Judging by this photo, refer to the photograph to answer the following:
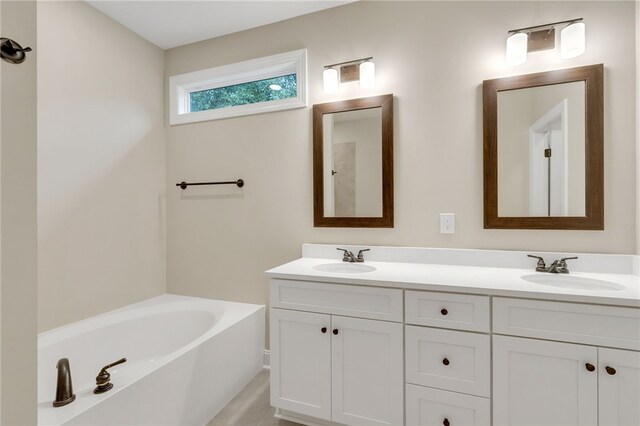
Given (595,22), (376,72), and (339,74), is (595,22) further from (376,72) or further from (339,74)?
(339,74)

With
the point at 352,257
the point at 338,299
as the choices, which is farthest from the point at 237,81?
the point at 338,299

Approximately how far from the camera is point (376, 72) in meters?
2.06

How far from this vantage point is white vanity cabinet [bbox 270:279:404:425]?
1478 mm

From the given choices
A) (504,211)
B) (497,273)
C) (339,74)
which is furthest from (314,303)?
(339,74)

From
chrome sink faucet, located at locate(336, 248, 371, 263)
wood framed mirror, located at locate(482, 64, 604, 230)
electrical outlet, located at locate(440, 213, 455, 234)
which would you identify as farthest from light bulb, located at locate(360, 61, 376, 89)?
chrome sink faucet, located at locate(336, 248, 371, 263)

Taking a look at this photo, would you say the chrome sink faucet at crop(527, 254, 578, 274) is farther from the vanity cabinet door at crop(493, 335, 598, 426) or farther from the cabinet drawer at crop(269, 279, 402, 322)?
the cabinet drawer at crop(269, 279, 402, 322)

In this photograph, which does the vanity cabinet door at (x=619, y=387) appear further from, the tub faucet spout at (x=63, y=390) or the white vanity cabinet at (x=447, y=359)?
the tub faucet spout at (x=63, y=390)

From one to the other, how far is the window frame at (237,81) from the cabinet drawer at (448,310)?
1.53m

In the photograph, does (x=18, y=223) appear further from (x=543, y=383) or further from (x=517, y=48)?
(x=517, y=48)

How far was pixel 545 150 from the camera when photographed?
5.57 feet

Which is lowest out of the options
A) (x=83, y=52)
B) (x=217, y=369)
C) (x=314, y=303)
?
(x=217, y=369)

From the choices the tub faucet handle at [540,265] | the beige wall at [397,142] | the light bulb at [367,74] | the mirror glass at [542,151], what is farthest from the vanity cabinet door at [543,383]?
the light bulb at [367,74]

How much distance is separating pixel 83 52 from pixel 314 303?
2258 mm

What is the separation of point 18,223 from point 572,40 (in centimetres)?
231
